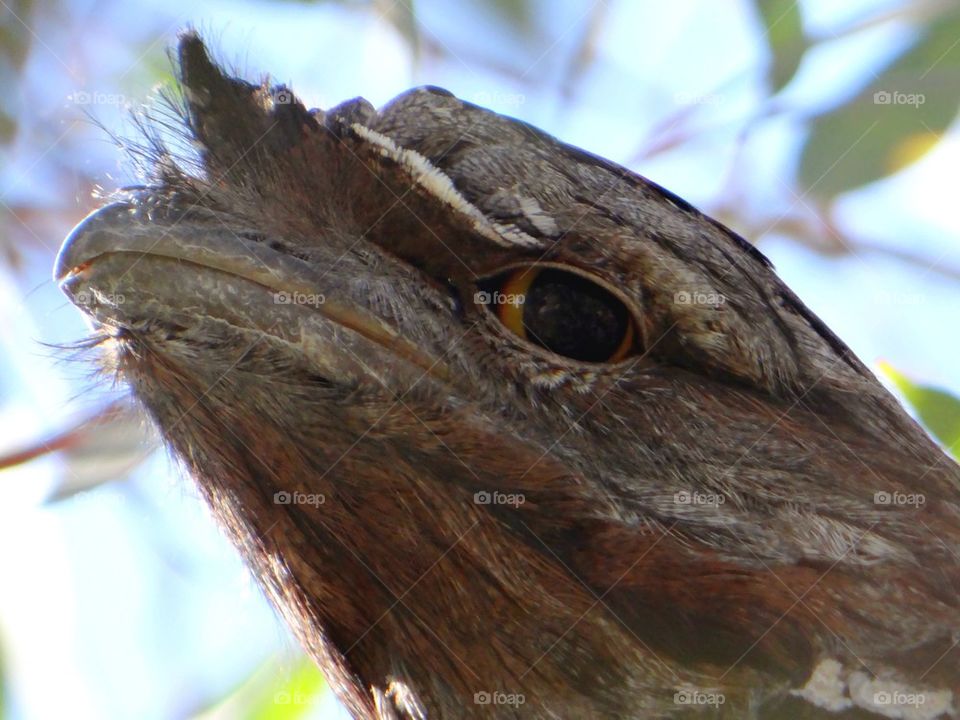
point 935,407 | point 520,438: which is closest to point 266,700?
point 520,438

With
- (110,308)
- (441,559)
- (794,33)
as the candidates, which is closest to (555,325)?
(441,559)

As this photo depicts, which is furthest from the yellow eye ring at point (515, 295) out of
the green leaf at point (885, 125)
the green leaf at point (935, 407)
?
the green leaf at point (885, 125)

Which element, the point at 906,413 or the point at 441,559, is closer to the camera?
the point at 441,559

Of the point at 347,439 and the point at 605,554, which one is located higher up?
the point at 347,439

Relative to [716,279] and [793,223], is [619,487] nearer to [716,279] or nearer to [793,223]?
[716,279]

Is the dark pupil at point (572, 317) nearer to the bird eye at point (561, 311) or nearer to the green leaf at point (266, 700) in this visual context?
the bird eye at point (561, 311)

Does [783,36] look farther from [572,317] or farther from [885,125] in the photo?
[572,317]
